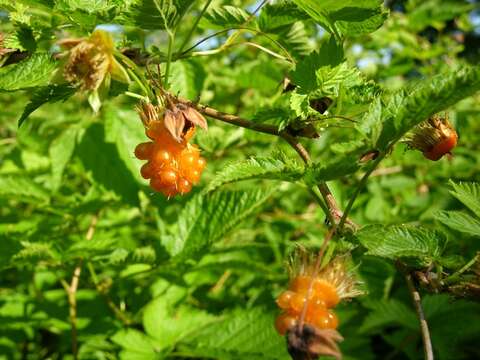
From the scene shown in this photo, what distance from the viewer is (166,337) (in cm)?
154

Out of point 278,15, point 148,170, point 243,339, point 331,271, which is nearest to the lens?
point 331,271

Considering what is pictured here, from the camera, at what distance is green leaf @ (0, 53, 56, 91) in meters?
0.91

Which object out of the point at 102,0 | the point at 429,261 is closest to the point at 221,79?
the point at 102,0

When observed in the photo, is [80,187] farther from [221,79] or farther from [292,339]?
[292,339]

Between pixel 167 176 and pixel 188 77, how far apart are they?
2.50ft

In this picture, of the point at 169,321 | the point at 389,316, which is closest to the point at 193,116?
the point at 169,321

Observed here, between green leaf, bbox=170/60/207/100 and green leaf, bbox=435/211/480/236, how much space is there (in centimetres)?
81

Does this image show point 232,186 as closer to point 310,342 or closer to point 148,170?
point 148,170

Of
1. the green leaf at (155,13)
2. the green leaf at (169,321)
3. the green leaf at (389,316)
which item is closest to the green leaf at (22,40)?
the green leaf at (155,13)

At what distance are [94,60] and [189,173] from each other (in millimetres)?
230

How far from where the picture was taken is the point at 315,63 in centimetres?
90

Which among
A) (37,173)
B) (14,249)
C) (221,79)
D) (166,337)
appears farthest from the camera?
(221,79)

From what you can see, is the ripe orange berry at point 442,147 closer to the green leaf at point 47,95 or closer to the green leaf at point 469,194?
the green leaf at point 469,194

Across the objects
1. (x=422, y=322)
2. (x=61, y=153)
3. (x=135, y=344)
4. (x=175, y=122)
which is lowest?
(x=135, y=344)
